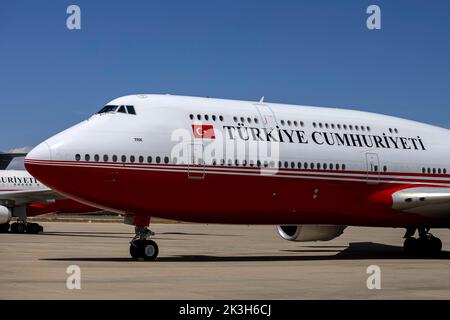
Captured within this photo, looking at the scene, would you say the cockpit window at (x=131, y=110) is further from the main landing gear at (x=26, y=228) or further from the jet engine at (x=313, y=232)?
the main landing gear at (x=26, y=228)

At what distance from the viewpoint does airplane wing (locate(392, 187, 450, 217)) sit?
2438 centimetres

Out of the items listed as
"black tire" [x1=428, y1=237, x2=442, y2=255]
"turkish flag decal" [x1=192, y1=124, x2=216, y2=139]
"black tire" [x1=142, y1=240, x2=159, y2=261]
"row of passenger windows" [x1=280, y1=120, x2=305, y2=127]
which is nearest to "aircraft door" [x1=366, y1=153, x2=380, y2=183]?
"row of passenger windows" [x1=280, y1=120, x2=305, y2=127]

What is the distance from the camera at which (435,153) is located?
26.1 metres

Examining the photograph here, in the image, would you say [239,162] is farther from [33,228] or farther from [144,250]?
[33,228]

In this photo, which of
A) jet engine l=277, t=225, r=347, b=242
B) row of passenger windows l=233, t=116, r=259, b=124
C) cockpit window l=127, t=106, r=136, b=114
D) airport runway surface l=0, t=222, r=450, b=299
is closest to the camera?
airport runway surface l=0, t=222, r=450, b=299

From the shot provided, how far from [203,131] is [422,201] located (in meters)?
8.02

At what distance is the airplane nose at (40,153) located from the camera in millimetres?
19953

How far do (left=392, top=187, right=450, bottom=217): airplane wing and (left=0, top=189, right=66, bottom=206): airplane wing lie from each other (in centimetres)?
2667

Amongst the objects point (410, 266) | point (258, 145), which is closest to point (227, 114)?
point (258, 145)

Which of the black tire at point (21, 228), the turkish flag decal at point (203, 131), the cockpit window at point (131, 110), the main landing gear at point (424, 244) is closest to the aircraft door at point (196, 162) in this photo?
the turkish flag decal at point (203, 131)

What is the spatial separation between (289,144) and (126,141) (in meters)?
5.25

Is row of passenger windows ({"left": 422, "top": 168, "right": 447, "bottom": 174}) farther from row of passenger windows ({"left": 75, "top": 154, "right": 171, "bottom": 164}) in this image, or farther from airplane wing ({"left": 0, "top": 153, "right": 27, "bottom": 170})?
airplane wing ({"left": 0, "top": 153, "right": 27, "bottom": 170})
